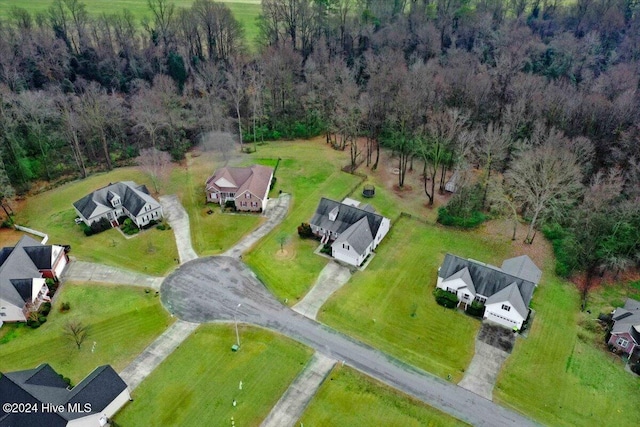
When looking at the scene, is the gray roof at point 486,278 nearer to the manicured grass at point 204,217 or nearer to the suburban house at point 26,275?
the manicured grass at point 204,217

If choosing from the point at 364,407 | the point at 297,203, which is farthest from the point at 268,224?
the point at 364,407

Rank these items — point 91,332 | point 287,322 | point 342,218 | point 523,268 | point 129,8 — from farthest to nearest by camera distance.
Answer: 1. point 129,8
2. point 342,218
3. point 523,268
4. point 287,322
5. point 91,332

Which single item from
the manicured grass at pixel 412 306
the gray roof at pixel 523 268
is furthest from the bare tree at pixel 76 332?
the gray roof at pixel 523 268

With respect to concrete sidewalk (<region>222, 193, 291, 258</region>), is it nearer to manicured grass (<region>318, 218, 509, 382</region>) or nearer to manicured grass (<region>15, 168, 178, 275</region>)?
manicured grass (<region>15, 168, 178, 275</region>)

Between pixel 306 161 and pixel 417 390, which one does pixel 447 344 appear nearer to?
pixel 417 390

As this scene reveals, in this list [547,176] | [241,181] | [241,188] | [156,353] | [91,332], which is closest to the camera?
[156,353]

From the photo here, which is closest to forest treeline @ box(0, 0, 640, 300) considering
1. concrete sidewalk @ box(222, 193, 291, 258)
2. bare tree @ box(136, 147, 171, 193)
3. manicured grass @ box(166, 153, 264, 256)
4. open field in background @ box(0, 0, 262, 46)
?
bare tree @ box(136, 147, 171, 193)

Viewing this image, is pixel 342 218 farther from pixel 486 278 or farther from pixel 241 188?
pixel 486 278
